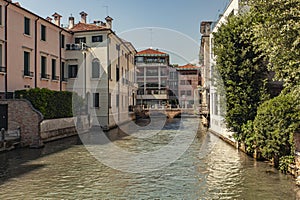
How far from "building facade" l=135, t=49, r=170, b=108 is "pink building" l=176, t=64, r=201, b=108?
3.63 meters

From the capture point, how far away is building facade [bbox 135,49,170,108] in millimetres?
52438

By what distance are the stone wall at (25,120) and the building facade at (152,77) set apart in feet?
117

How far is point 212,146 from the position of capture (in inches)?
632

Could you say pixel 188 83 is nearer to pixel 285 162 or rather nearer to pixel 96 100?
pixel 96 100

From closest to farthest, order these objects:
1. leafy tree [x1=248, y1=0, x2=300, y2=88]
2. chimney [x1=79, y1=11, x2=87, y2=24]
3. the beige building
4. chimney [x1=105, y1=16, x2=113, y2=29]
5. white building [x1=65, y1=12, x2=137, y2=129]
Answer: leafy tree [x1=248, y1=0, x2=300, y2=88] < the beige building < white building [x1=65, y1=12, x2=137, y2=129] < chimney [x1=79, y1=11, x2=87, y2=24] < chimney [x1=105, y1=16, x2=113, y2=29]

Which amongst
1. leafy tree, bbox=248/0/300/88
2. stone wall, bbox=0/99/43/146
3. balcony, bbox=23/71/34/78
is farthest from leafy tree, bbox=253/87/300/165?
balcony, bbox=23/71/34/78

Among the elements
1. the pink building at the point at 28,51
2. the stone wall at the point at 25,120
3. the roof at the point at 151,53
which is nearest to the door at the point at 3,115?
the stone wall at the point at 25,120

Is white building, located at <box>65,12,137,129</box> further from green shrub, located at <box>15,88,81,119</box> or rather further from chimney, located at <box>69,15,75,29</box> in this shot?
green shrub, located at <box>15,88,81,119</box>

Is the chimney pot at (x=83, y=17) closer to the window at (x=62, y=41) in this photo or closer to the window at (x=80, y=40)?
the window at (x=80, y=40)

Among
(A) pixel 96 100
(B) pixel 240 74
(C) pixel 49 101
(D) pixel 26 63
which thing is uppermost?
(D) pixel 26 63

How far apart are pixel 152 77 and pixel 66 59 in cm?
3106

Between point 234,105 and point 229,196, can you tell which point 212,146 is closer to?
point 234,105

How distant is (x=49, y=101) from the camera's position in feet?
63.5

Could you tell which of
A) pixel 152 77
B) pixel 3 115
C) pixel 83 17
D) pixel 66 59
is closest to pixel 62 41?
pixel 66 59
